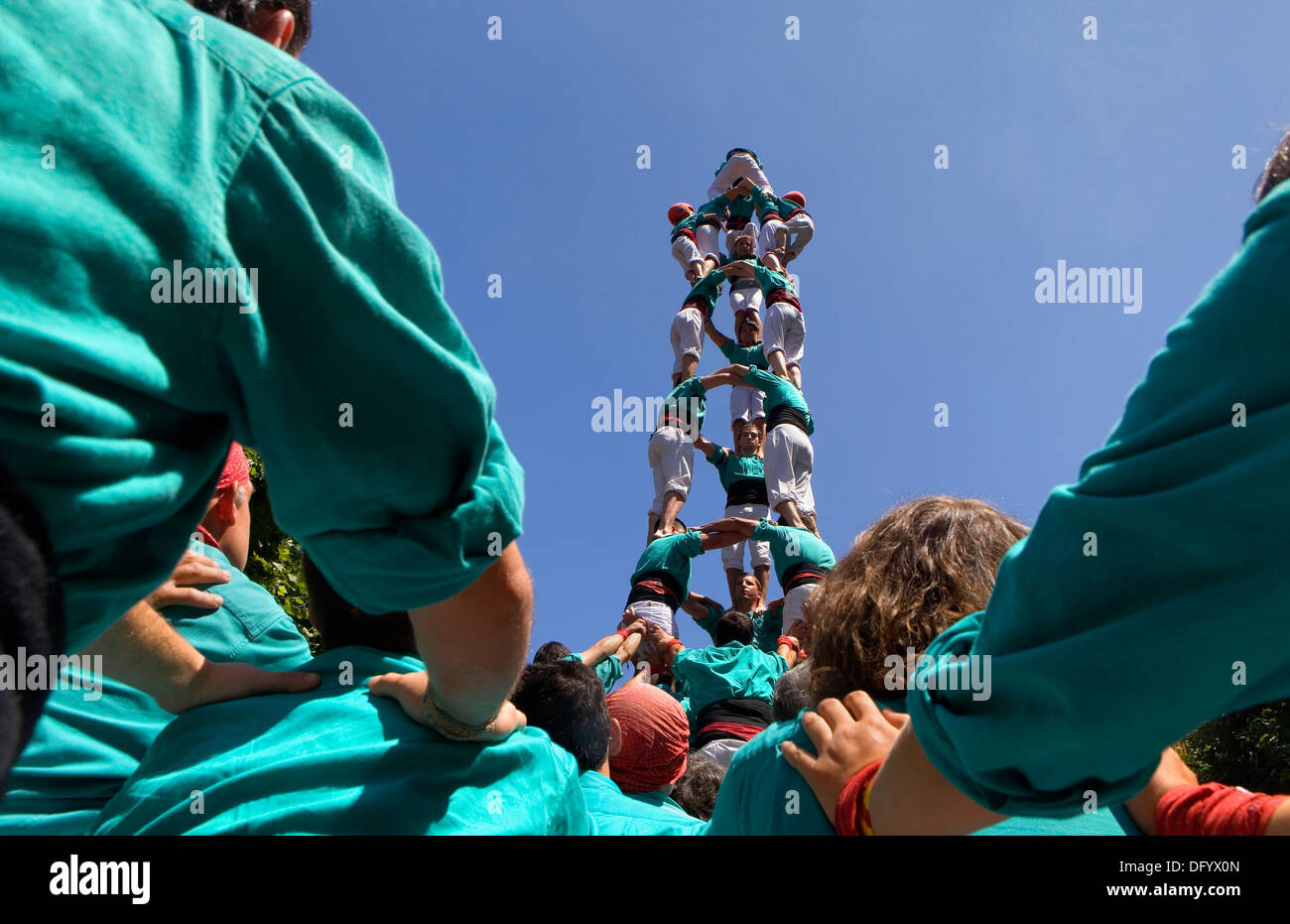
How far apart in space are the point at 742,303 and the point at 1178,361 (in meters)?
11.2

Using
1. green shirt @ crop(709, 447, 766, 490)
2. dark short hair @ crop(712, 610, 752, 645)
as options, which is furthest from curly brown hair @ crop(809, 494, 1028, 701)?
green shirt @ crop(709, 447, 766, 490)

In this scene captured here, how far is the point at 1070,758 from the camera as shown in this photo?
969 mm

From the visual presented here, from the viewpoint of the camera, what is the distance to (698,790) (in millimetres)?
3777

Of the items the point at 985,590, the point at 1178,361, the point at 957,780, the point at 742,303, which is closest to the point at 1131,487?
the point at 1178,361

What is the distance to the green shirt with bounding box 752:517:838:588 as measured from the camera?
771cm

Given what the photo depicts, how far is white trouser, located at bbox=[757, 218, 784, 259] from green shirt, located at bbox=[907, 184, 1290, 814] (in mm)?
12627

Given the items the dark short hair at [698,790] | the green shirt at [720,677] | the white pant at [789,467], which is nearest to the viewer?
the dark short hair at [698,790]

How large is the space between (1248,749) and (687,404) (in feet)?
18.4

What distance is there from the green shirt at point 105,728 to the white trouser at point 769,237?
1175cm

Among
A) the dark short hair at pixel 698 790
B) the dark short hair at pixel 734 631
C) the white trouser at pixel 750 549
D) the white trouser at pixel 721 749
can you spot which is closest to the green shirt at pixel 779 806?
the dark short hair at pixel 698 790

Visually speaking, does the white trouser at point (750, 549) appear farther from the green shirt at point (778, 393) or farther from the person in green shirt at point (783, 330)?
the person in green shirt at point (783, 330)

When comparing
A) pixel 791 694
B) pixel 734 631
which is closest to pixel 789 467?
pixel 734 631

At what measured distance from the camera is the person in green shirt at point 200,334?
815mm

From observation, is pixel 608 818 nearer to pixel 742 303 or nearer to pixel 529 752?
pixel 529 752
